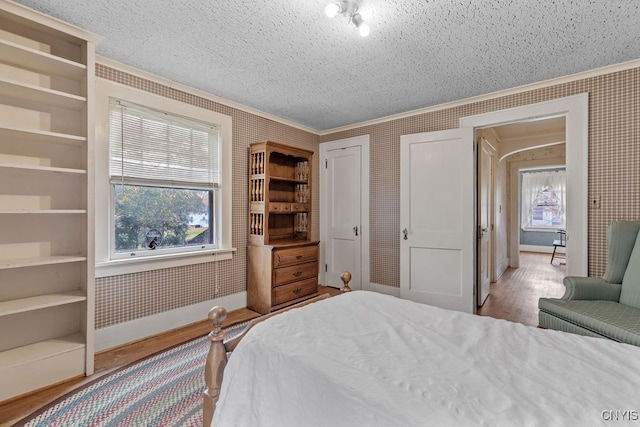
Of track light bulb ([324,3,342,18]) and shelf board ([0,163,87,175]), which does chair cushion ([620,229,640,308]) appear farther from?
shelf board ([0,163,87,175])

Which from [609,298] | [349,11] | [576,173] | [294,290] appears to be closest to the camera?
[349,11]

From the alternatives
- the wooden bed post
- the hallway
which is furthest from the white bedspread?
the hallway

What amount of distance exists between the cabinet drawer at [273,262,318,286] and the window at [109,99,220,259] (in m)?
0.78

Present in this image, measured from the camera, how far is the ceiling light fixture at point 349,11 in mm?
1646

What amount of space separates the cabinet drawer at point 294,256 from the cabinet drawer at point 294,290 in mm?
258

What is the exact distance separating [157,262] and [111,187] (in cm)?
77

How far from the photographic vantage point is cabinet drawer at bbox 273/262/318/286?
3269mm

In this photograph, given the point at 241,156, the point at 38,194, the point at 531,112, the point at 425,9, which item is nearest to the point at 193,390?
the point at 38,194

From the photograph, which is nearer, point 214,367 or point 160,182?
point 214,367

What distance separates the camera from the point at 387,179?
12.8 ft

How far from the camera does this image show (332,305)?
5.32 ft

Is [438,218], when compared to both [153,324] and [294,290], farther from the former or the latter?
[153,324]

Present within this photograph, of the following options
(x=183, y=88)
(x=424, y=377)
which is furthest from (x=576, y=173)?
(x=183, y=88)

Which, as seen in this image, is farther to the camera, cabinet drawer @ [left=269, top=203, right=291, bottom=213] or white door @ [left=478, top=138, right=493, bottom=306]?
white door @ [left=478, top=138, right=493, bottom=306]
